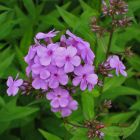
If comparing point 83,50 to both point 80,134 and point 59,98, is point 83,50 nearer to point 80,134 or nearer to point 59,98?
point 59,98

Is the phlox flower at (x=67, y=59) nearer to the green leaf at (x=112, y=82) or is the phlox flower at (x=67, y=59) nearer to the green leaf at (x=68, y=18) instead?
the green leaf at (x=112, y=82)

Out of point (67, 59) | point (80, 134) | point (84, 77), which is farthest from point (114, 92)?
point (67, 59)

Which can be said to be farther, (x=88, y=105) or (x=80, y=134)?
(x=88, y=105)

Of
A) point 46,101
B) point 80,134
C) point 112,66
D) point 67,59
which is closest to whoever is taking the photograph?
point 67,59

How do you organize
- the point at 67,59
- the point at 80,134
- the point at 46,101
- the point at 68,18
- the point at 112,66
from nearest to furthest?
1. the point at 67,59
2. the point at 112,66
3. the point at 80,134
4. the point at 46,101
5. the point at 68,18

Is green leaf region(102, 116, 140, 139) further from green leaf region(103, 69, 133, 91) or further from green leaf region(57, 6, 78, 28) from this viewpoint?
green leaf region(57, 6, 78, 28)

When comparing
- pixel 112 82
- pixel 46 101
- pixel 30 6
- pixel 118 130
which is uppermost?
pixel 30 6

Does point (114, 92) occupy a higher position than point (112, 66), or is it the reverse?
point (112, 66)

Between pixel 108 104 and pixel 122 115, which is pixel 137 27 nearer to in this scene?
pixel 122 115
